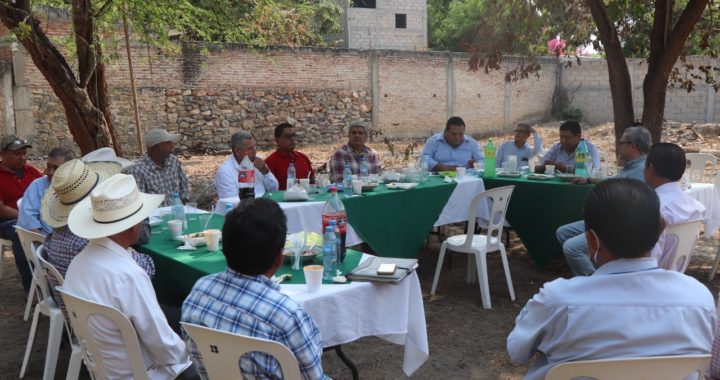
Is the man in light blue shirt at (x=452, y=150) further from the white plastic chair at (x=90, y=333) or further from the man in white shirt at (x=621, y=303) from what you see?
the man in white shirt at (x=621, y=303)

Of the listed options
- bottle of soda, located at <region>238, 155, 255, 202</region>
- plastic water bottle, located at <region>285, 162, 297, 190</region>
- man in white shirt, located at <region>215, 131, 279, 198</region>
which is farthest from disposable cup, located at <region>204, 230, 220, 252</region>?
man in white shirt, located at <region>215, 131, 279, 198</region>

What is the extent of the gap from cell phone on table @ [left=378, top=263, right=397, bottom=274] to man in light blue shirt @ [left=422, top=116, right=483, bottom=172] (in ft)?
13.3

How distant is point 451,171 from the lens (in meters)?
6.67

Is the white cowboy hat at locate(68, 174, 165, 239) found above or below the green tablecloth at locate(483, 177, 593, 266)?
above

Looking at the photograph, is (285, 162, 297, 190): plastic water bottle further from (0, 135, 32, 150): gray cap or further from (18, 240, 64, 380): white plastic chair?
(0, 135, 32, 150): gray cap

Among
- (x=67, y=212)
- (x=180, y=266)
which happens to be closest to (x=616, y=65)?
(x=180, y=266)

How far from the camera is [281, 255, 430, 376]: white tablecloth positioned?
8.99ft

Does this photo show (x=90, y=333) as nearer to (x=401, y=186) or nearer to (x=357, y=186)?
(x=357, y=186)

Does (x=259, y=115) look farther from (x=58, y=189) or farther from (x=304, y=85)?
(x=58, y=189)

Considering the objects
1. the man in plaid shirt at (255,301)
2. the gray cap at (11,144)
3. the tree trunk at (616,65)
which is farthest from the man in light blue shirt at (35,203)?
the tree trunk at (616,65)

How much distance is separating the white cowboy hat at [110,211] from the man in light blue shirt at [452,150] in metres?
4.58

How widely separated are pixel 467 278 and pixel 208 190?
563cm

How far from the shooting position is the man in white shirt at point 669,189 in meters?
3.75

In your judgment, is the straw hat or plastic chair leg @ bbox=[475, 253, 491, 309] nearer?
the straw hat
